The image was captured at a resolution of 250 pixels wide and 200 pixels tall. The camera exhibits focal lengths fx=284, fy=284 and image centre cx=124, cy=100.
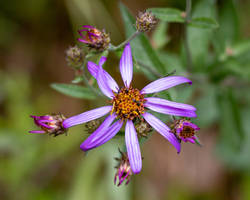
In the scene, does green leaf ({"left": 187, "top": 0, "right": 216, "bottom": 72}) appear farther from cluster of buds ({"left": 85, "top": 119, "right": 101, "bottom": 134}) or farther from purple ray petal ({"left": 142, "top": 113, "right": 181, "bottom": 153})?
cluster of buds ({"left": 85, "top": 119, "right": 101, "bottom": 134})

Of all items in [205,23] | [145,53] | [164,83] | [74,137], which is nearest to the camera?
[164,83]

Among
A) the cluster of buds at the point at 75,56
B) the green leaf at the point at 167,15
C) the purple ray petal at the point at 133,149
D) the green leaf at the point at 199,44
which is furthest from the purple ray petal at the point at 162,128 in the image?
the green leaf at the point at 199,44

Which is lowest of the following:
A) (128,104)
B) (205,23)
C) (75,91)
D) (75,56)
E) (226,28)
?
(128,104)

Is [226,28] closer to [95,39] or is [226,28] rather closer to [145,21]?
[145,21]

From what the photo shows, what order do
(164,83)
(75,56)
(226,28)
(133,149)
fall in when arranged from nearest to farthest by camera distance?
(133,149) < (164,83) < (75,56) < (226,28)

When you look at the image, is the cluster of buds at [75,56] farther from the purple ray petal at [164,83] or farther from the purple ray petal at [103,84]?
the purple ray petal at [164,83]

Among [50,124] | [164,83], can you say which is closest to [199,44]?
[164,83]

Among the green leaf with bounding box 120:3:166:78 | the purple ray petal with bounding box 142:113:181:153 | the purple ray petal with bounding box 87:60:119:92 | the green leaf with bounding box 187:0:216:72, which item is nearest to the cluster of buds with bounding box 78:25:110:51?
the purple ray petal with bounding box 87:60:119:92
